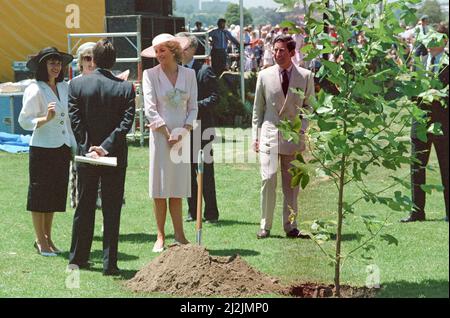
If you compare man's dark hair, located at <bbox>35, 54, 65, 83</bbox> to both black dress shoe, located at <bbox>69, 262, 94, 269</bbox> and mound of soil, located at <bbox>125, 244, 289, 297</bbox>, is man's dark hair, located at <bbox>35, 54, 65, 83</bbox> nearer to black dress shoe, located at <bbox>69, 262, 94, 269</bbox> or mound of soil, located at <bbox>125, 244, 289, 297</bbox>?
black dress shoe, located at <bbox>69, 262, 94, 269</bbox>

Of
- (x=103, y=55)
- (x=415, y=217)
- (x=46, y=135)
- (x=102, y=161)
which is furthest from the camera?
(x=415, y=217)

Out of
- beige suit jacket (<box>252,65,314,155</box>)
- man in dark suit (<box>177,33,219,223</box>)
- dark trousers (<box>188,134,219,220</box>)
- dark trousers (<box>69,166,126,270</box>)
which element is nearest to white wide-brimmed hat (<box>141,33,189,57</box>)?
man in dark suit (<box>177,33,219,223</box>)

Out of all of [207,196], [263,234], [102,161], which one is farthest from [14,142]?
[102,161]

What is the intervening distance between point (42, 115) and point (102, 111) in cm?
105

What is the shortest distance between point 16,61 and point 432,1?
51.9 feet

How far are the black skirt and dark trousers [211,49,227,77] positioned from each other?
48.8ft

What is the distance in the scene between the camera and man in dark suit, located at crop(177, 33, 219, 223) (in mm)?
10773

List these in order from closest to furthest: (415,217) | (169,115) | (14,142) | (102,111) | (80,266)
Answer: (102,111) < (80,266) < (169,115) < (415,217) < (14,142)

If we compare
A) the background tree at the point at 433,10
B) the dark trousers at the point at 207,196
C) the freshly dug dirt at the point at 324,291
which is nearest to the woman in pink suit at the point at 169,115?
the dark trousers at the point at 207,196

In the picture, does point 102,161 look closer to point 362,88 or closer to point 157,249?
point 157,249

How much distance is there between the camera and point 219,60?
977 inches

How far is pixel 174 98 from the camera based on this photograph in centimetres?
930

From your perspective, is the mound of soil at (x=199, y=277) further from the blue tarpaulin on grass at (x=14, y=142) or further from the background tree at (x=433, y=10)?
the blue tarpaulin on grass at (x=14, y=142)

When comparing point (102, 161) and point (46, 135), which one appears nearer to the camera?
point (102, 161)
